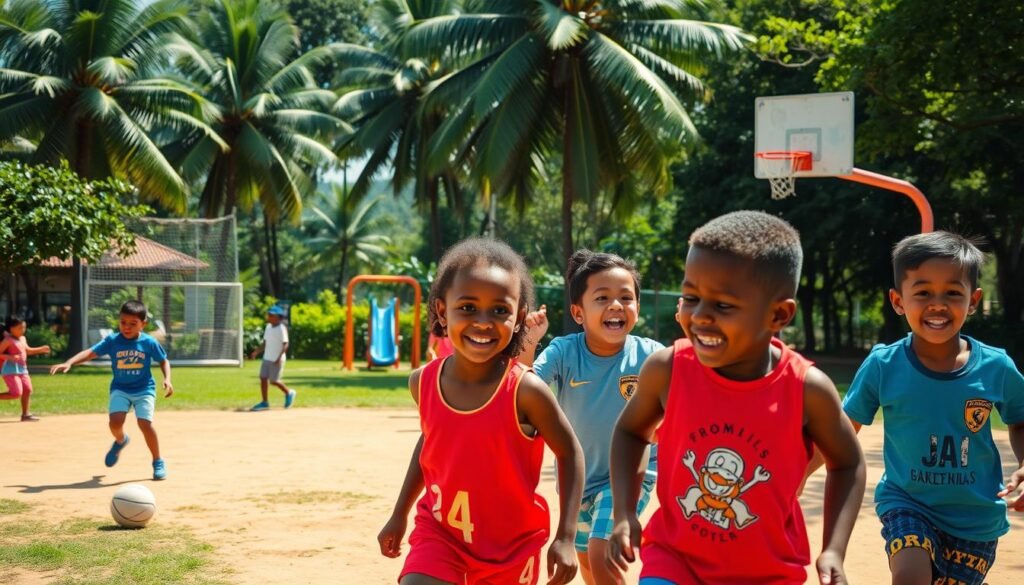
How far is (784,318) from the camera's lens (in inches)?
119

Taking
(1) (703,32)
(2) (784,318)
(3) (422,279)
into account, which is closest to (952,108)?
(1) (703,32)

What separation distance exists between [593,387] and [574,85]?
2061 centimetres

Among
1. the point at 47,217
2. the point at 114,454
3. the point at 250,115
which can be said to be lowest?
the point at 114,454

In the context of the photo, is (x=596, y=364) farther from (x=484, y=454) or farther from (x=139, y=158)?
(x=139, y=158)

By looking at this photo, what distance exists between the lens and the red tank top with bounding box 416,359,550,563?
12.3ft

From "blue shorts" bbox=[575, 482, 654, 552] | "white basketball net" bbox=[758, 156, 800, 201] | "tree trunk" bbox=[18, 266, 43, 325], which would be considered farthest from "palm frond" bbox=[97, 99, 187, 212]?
"blue shorts" bbox=[575, 482, 654, 552]

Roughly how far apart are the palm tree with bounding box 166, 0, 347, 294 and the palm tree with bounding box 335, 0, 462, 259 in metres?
1.38

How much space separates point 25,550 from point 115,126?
80.0 feet

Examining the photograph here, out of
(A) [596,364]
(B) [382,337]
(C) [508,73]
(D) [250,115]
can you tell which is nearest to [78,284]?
(B) [382,337]

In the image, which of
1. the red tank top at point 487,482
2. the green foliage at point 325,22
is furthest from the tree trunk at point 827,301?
the red tank top at point 487,482

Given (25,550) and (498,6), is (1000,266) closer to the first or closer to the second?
(498,6)

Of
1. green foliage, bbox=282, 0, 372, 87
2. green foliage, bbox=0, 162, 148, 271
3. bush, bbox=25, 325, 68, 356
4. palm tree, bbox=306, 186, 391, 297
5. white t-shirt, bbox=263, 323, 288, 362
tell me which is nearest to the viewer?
white t-shirt, bbox=263, 323, 288, 362

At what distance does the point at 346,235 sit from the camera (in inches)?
2185

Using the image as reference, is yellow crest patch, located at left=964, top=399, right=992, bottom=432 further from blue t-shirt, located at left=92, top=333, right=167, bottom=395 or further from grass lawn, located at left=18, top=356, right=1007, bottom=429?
grass lawn, located at left=18, top=356, right=1007, bottom=429
